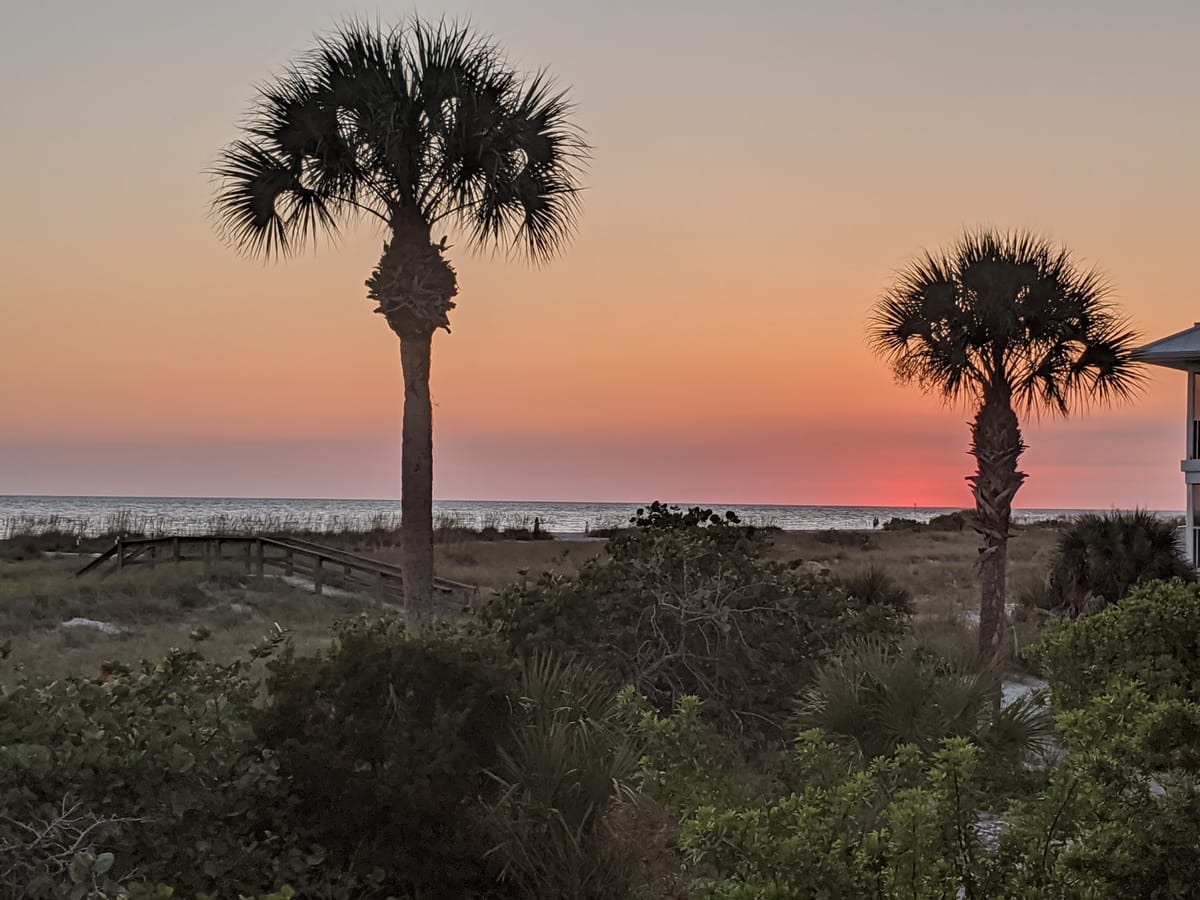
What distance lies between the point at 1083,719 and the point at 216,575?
19.6 meters

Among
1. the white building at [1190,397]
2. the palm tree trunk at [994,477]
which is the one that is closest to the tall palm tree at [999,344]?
the palm tree trunk at [994,477]

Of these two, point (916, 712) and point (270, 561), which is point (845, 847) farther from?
point (270, 561)

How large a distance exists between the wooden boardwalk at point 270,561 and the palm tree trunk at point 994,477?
34.4ft

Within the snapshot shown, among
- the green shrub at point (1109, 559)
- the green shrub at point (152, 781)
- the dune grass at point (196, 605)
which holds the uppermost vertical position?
the green shrub at point (1109, 559)

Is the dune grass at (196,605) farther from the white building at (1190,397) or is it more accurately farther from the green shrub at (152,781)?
the green shrub at (152,781)

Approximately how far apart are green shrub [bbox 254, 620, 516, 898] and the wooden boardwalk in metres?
15.2

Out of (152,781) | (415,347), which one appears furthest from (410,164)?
(152,781)

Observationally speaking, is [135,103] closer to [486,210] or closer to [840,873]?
[486,210]

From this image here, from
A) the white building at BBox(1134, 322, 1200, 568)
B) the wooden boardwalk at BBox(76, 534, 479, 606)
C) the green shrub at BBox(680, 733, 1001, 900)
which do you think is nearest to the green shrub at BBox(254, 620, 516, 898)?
the green shrub at BBox(680, 733, 1001, 900)

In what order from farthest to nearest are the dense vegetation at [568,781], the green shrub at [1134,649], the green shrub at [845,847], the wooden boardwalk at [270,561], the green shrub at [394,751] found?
the wooden boardwalk at [270,561] < the green shrub at [1134,649] < the green shrub at [394,751] < the dense vegetation at [568,781] < the green shrub at [845,847]

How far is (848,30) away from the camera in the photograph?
12938mm

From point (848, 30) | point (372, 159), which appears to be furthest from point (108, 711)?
point (848, 30)

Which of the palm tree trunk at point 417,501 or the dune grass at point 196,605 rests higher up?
the palm tree trunk at point 417,501

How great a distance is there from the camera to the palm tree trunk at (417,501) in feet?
38.6
